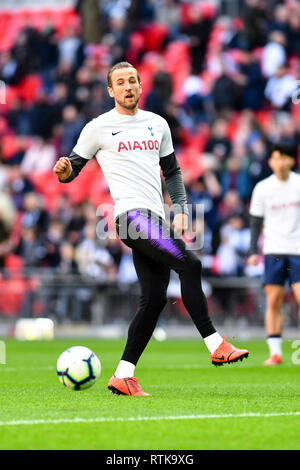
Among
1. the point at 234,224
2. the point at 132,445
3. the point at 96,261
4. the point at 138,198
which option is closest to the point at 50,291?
the point at 96,261

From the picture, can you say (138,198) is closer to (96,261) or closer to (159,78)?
(96,261)

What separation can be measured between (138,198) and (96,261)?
1256 cm

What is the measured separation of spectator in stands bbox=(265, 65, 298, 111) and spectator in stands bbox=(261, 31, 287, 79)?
250 millimetres

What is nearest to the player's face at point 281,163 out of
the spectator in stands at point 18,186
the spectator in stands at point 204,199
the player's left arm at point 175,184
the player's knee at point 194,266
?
the player's left arm at point 175,184

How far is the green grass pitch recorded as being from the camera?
5578 mm

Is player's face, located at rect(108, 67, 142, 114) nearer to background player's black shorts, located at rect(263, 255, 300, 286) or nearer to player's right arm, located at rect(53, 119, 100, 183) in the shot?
player's right arm, located at rect(53, 119, 100, 183)

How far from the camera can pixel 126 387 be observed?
319 inches

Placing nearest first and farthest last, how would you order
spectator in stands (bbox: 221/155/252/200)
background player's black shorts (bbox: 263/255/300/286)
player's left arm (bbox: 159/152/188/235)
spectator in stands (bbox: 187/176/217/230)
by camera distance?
player's left arm (bbox: 159/152/188/235) < background player's black shorts (bbox: 263/255/300/286) < spectator in stands (bbox: 187/176/217/230) < spectator in stands (bbox: 221/155/252/200)

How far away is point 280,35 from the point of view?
70.1 feet

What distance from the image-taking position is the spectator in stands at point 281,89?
2050 cm

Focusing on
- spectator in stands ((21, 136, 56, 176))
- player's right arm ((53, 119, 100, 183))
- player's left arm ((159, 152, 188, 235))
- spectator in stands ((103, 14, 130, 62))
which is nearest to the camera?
player's right arm ((53, 119, 100, 183))

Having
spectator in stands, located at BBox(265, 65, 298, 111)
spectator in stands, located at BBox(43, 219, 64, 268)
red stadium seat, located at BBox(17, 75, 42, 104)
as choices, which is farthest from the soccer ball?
red stadium seat, located at BBox(17, 75, 42, 104)

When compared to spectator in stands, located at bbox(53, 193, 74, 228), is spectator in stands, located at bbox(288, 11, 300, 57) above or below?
above

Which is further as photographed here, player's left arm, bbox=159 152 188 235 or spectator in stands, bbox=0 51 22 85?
spectator in stands, bbox=0 51 22 85
